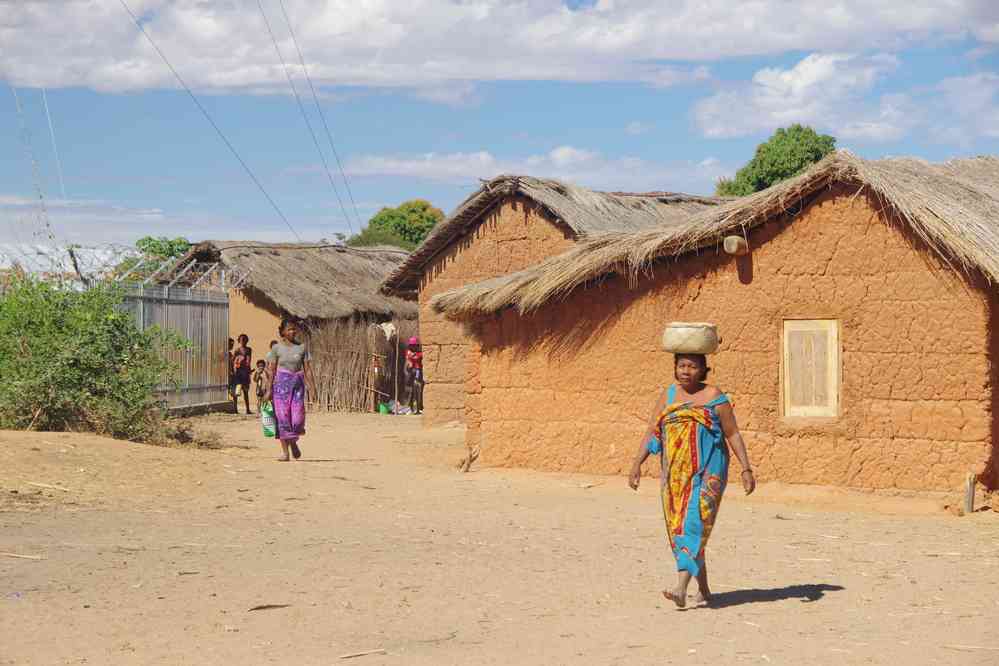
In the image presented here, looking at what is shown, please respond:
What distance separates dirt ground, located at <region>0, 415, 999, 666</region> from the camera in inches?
242

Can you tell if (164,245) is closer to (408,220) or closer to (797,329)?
(408,220)

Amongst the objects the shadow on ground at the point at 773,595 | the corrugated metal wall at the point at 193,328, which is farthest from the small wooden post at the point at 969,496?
the corrugated metal wall at the point at 193,328

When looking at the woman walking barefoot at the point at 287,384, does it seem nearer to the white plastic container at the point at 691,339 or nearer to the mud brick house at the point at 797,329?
the mud brick house at the point at 797,329

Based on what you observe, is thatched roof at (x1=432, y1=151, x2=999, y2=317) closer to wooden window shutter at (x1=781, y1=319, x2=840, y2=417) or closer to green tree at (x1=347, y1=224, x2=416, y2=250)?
wooden window shutter at (x1=781, y1=319, x2=840, y2=417)

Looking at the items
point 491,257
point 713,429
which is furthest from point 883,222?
point 491,257

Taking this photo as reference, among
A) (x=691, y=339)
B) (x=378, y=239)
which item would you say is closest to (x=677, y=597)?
(x=691, y=339)

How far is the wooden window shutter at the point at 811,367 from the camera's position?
1205cm

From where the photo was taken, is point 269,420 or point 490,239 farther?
point 490,239

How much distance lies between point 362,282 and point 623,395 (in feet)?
65.0

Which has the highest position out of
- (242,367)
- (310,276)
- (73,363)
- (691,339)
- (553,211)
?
(553,211)

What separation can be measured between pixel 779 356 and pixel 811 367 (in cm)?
30

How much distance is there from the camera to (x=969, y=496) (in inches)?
439

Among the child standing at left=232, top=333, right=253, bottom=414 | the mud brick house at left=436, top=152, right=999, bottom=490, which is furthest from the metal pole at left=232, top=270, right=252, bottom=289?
the mud brick house at left=436, top=152, right=999, bottom=490

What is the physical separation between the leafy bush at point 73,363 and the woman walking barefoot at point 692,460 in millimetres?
8765
